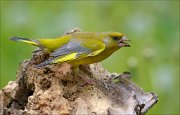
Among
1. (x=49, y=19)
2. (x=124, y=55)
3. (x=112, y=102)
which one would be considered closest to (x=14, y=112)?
(x=112, y=102)

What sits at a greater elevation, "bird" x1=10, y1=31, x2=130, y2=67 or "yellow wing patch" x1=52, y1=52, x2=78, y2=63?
"bird" x1=10, y1=31, x2=130, y2=67

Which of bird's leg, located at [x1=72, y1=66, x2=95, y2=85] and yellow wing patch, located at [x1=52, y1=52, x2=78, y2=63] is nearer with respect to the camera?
bird's leg, located at [x1=72, y1=66, x2=95, y2=85]

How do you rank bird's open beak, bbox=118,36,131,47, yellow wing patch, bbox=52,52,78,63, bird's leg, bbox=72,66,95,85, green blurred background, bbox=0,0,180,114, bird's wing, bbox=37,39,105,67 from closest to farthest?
bird's leg, bbox=72,66,95,85, yellow wing patch, bbox=52,52,78,63, bird's wing, bbox=37,39,105,67, bird's open beak, bbox=118,36,131,47, green blurred background, bbox=0,0,180,114

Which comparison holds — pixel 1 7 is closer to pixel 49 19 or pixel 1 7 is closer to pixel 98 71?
pixel 49 19

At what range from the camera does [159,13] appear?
6.59m

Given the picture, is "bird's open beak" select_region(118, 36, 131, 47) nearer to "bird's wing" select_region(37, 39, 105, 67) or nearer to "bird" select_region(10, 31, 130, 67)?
"bird" select_region(10, 31, 130, 67)

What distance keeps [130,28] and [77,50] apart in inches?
28.7

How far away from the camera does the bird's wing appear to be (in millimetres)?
5883

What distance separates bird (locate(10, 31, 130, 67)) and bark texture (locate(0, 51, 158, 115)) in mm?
93

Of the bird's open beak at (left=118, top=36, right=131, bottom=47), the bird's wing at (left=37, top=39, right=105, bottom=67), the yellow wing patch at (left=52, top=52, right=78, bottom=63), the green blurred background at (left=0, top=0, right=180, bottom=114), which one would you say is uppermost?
the green blurred background at (left=0, top=0, right=180, bottom=114)

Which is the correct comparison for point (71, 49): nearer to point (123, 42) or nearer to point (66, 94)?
point (123, 42)

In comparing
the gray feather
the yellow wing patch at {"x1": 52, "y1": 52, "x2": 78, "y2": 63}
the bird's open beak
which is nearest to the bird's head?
the bird's open beak

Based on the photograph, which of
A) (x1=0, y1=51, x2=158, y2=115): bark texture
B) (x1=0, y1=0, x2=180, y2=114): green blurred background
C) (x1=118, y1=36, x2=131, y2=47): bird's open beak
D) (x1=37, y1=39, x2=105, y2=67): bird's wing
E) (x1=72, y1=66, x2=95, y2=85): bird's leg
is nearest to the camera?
(x1=0, y1=51, x2=158, y2=115): bark texture

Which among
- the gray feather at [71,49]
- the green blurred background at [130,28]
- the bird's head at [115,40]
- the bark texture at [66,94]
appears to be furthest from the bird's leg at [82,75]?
the green blurred background at [130,28]
